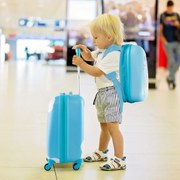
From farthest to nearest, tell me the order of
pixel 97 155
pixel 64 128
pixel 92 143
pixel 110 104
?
pixel 92 143 → pixel 97 155 → pixel 110 104 → pixel 64 128

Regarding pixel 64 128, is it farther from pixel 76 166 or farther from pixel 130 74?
pixel 130 74

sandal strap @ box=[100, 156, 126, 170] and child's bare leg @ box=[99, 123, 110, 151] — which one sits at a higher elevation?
child's bare leg @ box=[99, 123, 110, 151]

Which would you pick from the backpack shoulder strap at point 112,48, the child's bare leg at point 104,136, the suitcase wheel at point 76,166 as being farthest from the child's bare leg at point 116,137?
the backpack shoulder strap at point 112,48

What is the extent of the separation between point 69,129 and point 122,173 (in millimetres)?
381

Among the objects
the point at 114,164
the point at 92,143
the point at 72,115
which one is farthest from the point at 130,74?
the point at 92,143

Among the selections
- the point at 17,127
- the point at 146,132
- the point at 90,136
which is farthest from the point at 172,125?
the point at 17,127

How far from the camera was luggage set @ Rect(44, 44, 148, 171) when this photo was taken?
222cm

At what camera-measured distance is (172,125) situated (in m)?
3.95

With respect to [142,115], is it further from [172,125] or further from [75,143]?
[75,143]

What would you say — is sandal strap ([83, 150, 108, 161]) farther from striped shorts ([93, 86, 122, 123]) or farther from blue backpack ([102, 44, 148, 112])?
blue backpack ([102, 44, 148, 112])

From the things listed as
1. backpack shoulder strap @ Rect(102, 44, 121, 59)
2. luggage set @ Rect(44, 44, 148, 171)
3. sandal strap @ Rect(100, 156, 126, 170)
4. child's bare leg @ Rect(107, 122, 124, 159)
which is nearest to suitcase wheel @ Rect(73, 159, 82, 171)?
luggage set @ Rect(44, 44, 148, 171)

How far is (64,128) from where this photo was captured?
2.23m

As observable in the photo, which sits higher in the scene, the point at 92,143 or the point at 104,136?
the point at 104,136

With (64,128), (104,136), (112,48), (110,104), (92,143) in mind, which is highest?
(112,48)
